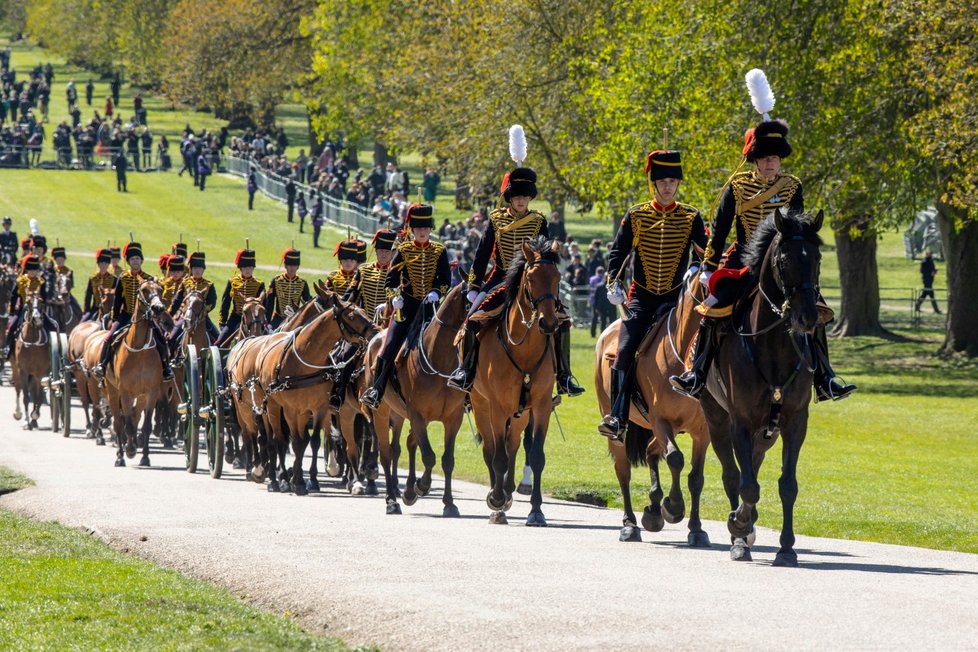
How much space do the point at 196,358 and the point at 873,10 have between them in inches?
693

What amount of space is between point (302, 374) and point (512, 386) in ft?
15.7

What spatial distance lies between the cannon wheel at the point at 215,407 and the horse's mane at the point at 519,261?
696 centimetres

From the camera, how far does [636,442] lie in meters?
14.2

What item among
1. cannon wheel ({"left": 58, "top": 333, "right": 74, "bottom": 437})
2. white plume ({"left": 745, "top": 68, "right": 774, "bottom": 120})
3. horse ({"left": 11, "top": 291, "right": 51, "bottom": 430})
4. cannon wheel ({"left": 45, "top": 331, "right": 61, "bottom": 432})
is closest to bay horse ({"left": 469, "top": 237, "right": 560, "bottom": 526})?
white plume ({"left": 745, "top": 68, "right": 774, "bottom": 120})

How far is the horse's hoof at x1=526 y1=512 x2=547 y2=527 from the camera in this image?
1470cm

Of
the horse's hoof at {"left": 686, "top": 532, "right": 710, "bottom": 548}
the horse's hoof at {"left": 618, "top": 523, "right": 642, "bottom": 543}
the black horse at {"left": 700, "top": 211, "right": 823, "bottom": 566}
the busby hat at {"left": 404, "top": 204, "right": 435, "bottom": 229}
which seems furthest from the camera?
the busby hat at {"left": 404, "top": 204, "right": 435, "bottom": 229}

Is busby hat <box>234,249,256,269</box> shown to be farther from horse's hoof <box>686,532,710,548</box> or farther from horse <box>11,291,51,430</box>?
horse's hoof <box>686,532,710,548</box>

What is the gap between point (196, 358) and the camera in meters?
22.3

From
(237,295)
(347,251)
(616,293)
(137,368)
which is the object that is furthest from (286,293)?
(616,293)

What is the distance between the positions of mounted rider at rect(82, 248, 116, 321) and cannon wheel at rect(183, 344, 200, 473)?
6283 millimetres

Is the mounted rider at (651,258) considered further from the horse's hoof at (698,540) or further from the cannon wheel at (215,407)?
the cannon wheel at (215,407)

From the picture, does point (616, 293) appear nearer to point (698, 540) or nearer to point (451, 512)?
point (698, 540)

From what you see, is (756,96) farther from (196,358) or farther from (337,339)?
(196,358)

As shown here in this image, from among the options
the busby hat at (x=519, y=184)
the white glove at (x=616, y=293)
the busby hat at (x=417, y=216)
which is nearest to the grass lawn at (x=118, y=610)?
the white glove at (x=616, y=293)
